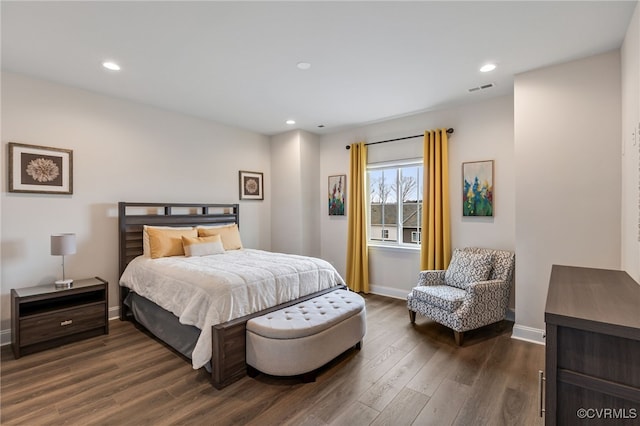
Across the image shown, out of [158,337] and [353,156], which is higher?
[353,156]

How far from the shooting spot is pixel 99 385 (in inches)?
90.0

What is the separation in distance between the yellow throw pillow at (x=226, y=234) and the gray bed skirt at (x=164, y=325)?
1.08m

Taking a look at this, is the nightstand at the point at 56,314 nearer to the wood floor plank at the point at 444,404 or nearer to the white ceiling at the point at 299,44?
the white ceiling at the point at 299,44

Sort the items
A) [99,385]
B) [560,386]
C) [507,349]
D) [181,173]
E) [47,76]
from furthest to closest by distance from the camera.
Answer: [181,173]
[47,76]
[507,349]
[99,385]
[560,386]

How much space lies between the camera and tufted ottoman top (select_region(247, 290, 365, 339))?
229 centimetres

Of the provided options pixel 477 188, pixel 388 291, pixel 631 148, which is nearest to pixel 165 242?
pixel 388 291

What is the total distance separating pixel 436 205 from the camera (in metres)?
4.03

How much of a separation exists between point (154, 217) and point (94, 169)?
0.85 meters

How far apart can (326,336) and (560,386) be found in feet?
5.15

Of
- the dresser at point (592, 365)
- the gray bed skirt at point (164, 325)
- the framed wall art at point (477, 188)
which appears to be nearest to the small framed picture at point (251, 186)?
the gray bed skirt at point (164, 325)

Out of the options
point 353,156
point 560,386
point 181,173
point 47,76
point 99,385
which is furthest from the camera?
point 353,156

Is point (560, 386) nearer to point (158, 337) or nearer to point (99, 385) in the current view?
point (99, 385)

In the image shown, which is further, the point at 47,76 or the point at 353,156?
the point at 353,156

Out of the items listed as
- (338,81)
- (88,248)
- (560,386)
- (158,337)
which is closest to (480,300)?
(560,386)
